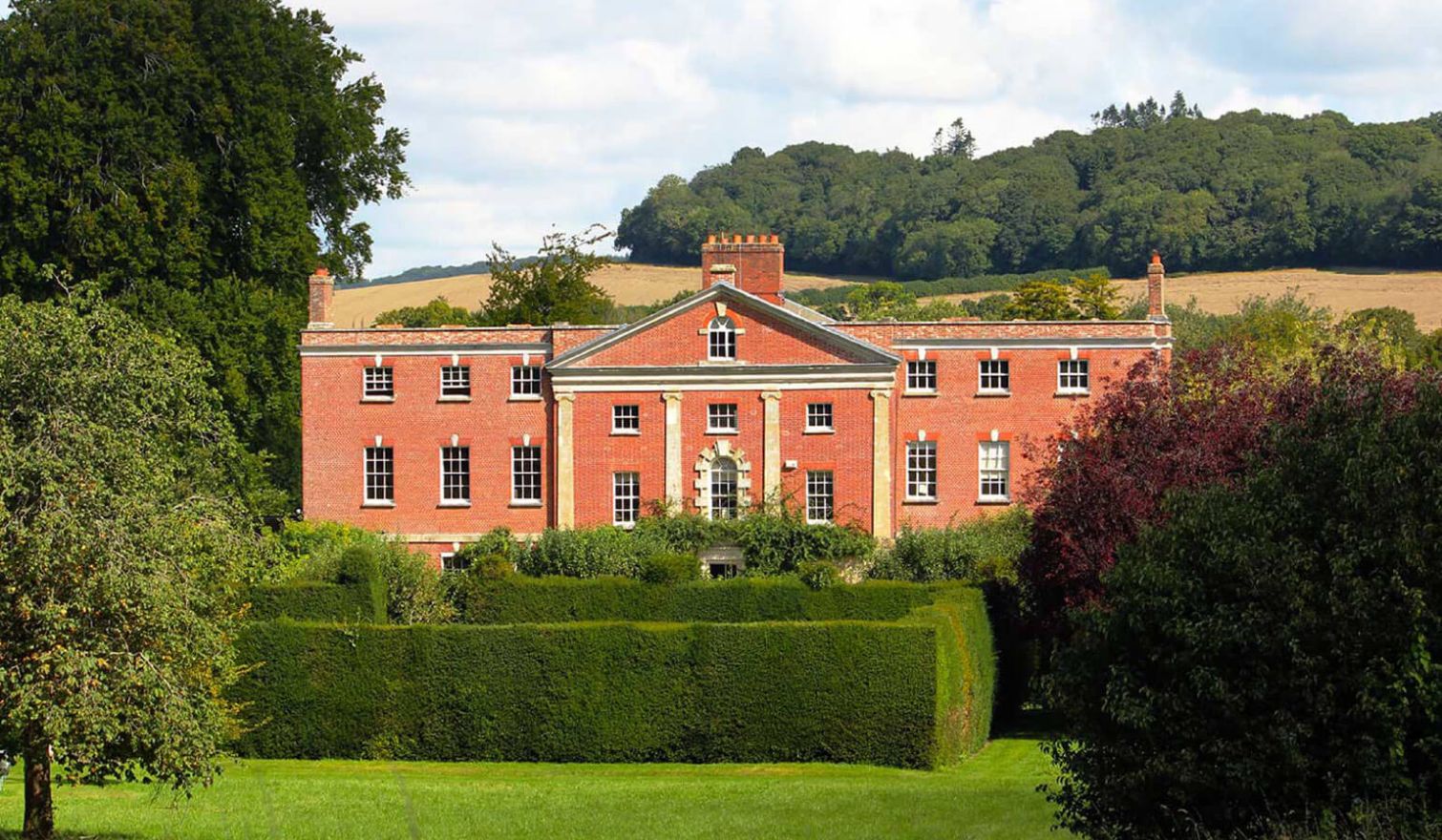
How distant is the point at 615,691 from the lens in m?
35.4

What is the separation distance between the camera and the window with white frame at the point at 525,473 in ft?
178

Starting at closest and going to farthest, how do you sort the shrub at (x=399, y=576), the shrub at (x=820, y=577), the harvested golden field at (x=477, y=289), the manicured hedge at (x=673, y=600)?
1. the shrub at (x=399, y=576)
2. the manicured hedge at (x=673, y=600)
3. the shrub at (x=820, y=577)
4. the harvested golden field at (x=477, y=289)

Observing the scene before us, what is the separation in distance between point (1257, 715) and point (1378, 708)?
56.6 inches

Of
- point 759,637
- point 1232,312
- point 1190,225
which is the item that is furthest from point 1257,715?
point 1190,225

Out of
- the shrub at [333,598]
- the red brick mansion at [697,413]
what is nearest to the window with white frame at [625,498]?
the red brick mansion at [697,413]

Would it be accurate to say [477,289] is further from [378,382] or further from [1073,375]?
[1073,375]

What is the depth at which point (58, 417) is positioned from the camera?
70.7 ft

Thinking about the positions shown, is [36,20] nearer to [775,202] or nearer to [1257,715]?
[1257,715]

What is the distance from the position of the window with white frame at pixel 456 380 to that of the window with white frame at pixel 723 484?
7303 mm

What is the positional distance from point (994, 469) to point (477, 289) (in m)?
70.9

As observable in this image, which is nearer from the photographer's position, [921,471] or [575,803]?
[575,803]

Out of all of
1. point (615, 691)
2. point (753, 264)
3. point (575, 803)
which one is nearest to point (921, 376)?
point (753, 264)

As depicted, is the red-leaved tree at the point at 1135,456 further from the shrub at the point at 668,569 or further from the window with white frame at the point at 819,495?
the window with white frame at the point at 819,495

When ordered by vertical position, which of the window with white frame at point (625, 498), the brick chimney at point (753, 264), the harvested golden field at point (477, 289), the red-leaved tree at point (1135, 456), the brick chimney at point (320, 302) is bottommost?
the window with white frame at point (625, 498)
